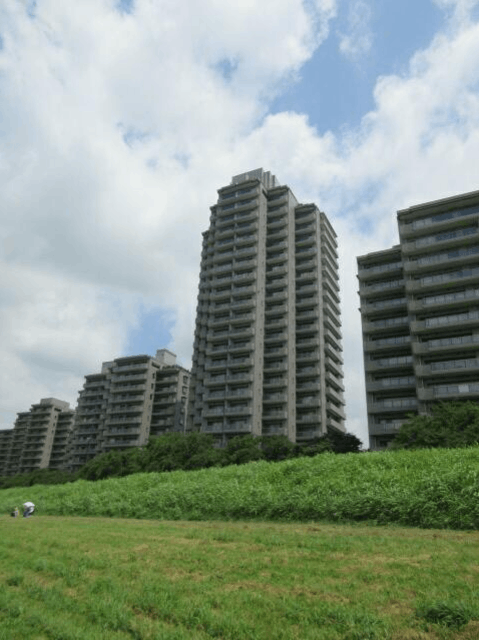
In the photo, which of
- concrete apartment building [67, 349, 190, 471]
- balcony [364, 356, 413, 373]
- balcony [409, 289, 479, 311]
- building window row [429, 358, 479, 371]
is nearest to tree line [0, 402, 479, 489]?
building window row [429, 358, 479, 371]

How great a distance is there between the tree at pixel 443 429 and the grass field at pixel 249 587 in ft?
80.5

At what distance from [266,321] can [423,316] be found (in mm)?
28132

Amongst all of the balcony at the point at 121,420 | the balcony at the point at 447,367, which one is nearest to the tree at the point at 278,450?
the balcony at the point at 447,367

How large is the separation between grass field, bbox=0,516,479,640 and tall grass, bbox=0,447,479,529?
2009 mm

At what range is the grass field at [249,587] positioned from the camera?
7035 millimetres

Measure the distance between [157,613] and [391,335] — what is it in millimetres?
58432

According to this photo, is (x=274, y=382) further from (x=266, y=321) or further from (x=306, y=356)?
(x=266, y=321)

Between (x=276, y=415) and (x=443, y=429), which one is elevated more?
(x=276, y=415)

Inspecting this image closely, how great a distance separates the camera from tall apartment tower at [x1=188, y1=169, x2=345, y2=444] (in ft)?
235

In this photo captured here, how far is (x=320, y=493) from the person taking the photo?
1889cm

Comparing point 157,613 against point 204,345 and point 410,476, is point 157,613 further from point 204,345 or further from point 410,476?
point 204,345

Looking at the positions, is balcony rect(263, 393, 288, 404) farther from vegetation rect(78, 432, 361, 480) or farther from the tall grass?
the tall grass

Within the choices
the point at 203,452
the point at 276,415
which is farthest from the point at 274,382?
the point at 203,452

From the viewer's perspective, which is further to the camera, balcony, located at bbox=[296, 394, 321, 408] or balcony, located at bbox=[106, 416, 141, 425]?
balcony, located at bbox=[106, 416, 141, 425]
